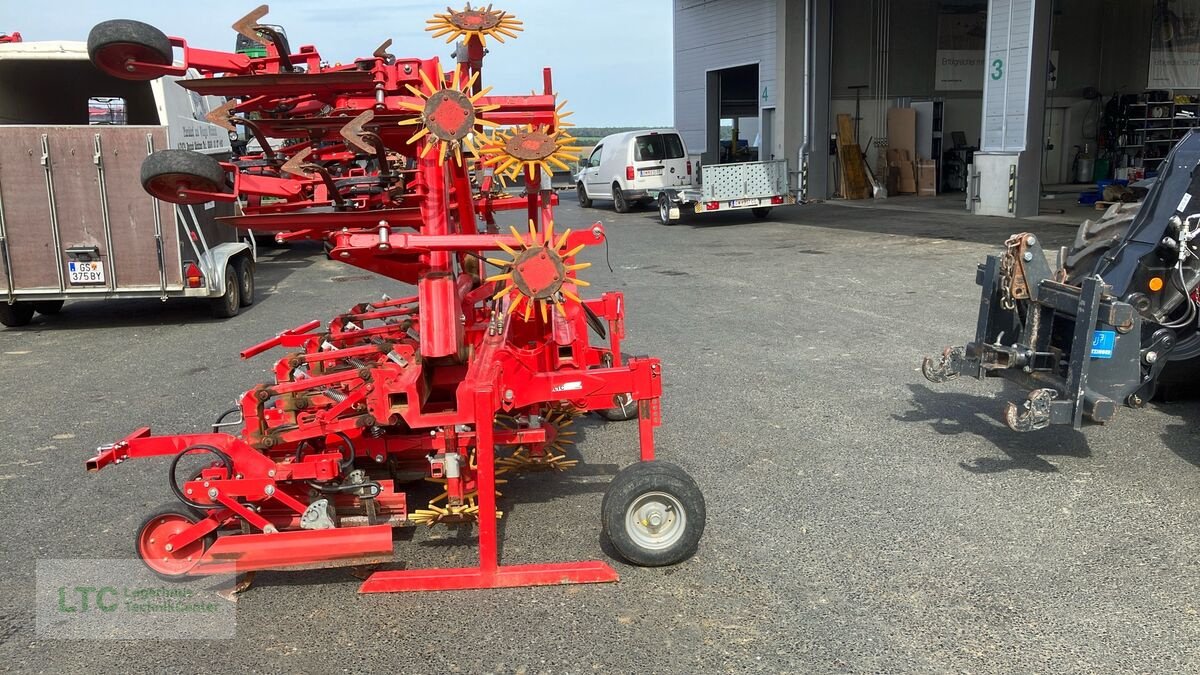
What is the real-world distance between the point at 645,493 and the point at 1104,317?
2627 millimetres

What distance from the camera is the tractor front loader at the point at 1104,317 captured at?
462cm

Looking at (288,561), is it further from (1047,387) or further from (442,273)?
(1047,387)

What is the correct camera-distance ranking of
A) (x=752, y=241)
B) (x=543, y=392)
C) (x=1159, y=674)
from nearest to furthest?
(x=1159, y=674)
(x=543, y=392)
(x=752, y=241)

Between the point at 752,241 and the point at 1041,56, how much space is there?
733cm

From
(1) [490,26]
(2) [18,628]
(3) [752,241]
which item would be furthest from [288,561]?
(3) [752,241]

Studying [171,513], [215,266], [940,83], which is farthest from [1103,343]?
[940,83]

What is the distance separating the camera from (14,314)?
1040 cm

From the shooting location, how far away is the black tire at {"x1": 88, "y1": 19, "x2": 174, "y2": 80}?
3.58 m

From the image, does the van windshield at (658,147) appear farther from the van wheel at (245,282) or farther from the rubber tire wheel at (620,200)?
the van wheel at (245,282)

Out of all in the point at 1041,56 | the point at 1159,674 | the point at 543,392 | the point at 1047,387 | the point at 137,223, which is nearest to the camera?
the point at 1159,674

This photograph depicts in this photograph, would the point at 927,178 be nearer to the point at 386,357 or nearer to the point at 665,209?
the point at 665,209

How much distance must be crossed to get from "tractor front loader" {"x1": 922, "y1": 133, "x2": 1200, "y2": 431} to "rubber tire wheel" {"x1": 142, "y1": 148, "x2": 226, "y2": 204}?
13.2ft

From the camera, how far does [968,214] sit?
1953 cm

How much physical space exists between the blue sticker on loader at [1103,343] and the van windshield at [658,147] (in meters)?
18.3
